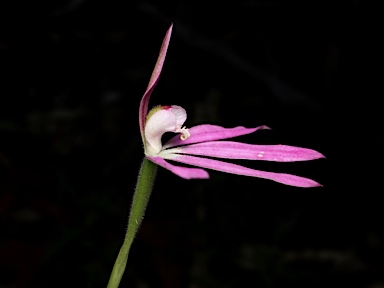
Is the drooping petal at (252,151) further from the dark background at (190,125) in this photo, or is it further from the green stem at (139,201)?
the dark background at (190,125)

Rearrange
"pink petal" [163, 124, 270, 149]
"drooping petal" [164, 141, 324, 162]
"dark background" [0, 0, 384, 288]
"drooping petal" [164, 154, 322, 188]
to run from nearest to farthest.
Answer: "drooping petal" [164, 154, 322, 188]
"drooping petal" [164, 141, 324, 162]
"pink petal" [163, 124, 270, 149]
"dark background" [0, 0, 384, 288]

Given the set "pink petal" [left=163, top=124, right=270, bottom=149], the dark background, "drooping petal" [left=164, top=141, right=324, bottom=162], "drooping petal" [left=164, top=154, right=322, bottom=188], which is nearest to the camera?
"drooping petal" [left=164, top=154, right=322, bottom=188]

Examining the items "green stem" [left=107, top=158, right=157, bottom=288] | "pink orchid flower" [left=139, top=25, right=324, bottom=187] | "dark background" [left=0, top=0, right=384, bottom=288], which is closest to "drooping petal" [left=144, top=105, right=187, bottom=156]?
"pink orchid flower" [left=139, top=25, right=324, bottom=187]

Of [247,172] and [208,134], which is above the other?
[208,134]

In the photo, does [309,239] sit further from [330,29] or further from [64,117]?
[64,117]

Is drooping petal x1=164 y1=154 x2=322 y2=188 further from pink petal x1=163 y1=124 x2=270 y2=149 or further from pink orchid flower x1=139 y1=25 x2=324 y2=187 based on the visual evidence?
pink petal x1=163 y1=124 x2=270 y2=149

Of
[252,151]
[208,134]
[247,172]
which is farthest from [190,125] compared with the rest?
[247,172]

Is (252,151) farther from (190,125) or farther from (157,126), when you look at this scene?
(190,125)
